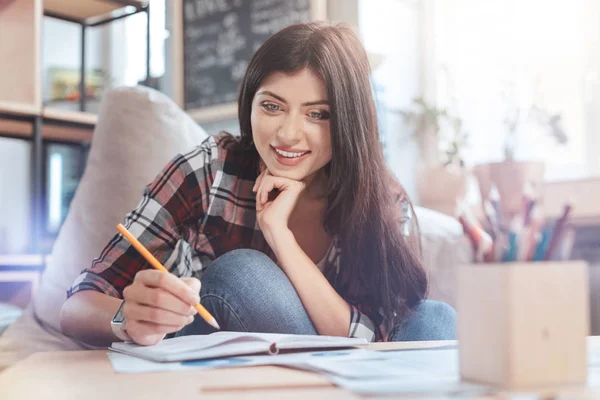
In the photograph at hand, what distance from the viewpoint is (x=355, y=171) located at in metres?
1.23

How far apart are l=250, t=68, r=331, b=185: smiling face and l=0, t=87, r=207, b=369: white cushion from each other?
0.49m

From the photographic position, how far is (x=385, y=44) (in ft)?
9.97

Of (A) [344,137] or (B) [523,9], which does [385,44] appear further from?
(A) [344,137]

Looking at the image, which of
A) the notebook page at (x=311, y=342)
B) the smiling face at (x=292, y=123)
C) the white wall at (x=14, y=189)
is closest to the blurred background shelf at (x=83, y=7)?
the white wall at (x=14, y=189)

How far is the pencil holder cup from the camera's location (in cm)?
46

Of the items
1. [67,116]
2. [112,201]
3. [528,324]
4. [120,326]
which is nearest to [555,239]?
[528,324]

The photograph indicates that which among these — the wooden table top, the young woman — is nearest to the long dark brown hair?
the young woman

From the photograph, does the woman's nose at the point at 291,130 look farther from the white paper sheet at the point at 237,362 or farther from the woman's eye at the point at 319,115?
the white paper sheet at the point at 237,362

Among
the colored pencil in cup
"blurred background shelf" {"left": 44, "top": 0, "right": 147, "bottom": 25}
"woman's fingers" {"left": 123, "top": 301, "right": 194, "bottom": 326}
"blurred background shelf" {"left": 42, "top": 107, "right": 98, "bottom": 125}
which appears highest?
"blurred background shelf" {"left": 44, "top": 0, "right": 147, "bottom": 25}

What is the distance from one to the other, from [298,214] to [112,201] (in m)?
0.48

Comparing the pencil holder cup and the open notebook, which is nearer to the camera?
the pencil holder cup

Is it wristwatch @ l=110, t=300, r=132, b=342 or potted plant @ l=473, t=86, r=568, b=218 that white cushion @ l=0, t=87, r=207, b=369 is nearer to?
wristwatch @ l=110, t=300, r=132, b=342

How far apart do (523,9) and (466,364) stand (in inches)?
107

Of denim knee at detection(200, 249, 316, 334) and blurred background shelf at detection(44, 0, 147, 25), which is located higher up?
blurred background shelf at detection(44, 0, 147, 25)
